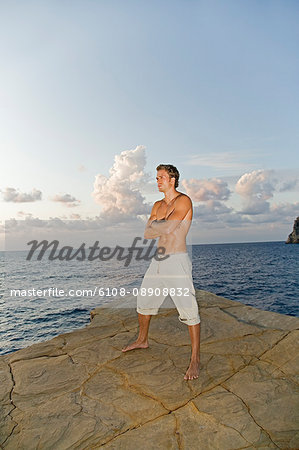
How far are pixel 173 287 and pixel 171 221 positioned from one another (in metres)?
0.99

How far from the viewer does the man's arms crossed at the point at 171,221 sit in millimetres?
4223

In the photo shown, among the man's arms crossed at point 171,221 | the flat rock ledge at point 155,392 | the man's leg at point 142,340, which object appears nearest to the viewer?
the flat rock ledge at point 155,392

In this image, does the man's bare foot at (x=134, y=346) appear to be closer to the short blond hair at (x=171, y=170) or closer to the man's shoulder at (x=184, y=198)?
the man's shoulder at (x=184, y=198)

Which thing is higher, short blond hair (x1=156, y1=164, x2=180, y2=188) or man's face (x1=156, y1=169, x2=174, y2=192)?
short blond hair (x1=156, y1=164, x2=180, y2=188)

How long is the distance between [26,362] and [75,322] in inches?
437

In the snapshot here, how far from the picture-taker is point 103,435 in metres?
2.91

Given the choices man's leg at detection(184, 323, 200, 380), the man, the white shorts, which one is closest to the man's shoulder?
the man

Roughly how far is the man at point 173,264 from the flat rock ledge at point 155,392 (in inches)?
20.9

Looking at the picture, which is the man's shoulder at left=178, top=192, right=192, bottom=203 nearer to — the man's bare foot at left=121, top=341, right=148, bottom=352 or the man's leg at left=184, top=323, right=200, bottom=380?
the man's leg at left=184, top=323, right=200, bottom=380

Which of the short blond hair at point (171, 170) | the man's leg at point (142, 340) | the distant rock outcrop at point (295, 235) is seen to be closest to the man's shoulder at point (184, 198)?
the short blond hair at point (171, 170)

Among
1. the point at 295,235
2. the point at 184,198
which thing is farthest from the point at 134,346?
the point at 295,235

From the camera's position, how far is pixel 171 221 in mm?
4234

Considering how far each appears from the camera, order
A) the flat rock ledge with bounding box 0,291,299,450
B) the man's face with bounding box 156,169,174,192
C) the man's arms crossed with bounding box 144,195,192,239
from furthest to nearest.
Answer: the man's face with bounding box 156,169,174,192, the man's arms crossed with bounding box 144,195,192,239, the flat rock ledge with bounding box 0,291,299,450

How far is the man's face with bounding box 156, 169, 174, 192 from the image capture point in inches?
176
